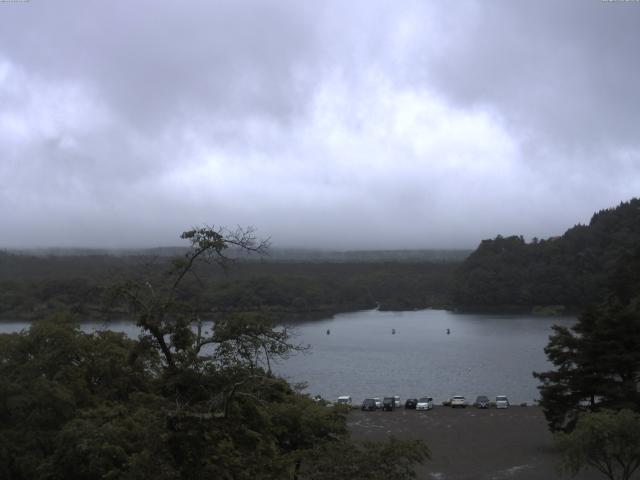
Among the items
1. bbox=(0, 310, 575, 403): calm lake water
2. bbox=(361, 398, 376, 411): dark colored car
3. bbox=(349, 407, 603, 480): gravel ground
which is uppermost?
bbox=(349, 407, 603, 480): gravel ground

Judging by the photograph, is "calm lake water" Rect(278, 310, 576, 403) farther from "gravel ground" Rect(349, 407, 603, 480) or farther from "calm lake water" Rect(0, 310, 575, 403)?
"gravel ground" Rect(349, 407, 603, 480)

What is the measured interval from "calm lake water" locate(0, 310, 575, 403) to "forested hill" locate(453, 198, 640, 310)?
9.61 m

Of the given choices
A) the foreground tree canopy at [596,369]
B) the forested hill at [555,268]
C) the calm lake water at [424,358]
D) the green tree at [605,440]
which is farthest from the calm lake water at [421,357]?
the forested hill at [555,268]

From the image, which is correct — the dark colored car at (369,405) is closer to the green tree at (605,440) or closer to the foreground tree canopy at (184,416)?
the green tree at (605,440)

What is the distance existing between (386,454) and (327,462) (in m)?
0.80

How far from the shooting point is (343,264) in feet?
494

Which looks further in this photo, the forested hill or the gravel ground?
the forested hill

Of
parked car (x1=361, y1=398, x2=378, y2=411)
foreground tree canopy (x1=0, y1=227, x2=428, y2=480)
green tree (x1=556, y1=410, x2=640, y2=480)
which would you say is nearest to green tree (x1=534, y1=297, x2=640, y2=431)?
green tree (x1=556, y1=410, x2=640, y2=480)

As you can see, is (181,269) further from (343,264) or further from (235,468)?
(343,264)

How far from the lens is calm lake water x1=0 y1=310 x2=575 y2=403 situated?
1513 inches

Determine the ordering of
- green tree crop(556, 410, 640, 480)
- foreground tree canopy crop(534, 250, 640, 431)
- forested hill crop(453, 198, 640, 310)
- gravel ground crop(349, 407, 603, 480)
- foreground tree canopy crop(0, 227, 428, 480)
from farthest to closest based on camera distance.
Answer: forested hill crop(453, 198, 640, 310)
foreground tree canopy crop(534, 250, 640, 431)
gravel ground crop(349, 407, 603, 480)
green tree crop(556, 410, 640, 480)
foreground tree canopy crop(0, 227, 428, 480)

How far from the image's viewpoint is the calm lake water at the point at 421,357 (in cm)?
3844

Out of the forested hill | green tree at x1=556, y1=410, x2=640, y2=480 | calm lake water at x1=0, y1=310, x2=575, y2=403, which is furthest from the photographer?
the forested hill

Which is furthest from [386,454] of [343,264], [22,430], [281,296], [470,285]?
[343,264]
